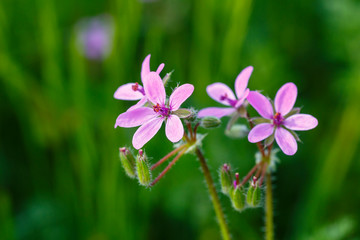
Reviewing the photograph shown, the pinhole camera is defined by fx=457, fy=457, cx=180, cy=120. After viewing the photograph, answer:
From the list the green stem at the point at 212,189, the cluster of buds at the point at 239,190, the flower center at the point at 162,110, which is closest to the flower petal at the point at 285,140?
the cluster of buds at the point at 239,190

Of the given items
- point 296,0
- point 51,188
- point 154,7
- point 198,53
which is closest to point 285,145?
point 198,53

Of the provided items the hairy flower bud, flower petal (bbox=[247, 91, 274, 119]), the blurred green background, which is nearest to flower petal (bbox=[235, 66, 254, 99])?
flower petal (bbox=[247, 91, 274, 119])

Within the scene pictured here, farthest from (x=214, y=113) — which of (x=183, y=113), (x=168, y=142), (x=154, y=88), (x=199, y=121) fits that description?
(x=168, y=142)

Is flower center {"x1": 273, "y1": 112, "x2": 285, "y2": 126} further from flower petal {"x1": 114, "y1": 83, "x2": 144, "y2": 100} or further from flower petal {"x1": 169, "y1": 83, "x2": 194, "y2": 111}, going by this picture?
flower petal {"x1": 114, "y1": 83, "x2": 144, "y2": 100}

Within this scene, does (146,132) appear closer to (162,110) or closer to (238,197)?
(162,110)

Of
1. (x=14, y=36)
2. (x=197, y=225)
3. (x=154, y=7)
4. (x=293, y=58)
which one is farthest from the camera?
(x=154, y=7)

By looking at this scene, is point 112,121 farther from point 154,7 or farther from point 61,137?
point 154,7
